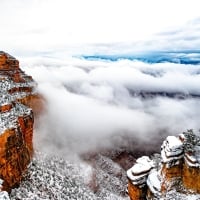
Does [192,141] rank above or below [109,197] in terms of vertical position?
above

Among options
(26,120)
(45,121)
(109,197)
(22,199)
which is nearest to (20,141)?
(26,120)

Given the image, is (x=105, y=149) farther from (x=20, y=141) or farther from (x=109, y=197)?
(x=20, y=141)

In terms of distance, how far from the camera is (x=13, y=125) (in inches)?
2970

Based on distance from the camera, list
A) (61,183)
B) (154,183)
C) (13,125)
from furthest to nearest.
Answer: (61,183), (13,125), (154,183)

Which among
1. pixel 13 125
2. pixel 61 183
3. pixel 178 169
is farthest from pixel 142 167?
pixel 13 125

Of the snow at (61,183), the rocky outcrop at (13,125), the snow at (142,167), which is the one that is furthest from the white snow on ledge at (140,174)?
the rocky outcrop at (13,125)

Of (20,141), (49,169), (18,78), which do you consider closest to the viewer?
(20,141)

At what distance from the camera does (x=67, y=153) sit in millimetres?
123250

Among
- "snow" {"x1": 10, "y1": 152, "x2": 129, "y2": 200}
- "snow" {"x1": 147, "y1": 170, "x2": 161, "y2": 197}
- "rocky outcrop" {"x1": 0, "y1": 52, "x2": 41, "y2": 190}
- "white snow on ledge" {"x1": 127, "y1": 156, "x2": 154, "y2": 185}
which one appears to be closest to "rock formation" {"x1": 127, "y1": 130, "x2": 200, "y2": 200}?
"snow" {"x1": 147, "y1": 170, "x2": 161, "y2": 197}

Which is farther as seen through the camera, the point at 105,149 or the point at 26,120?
the point at 105,149

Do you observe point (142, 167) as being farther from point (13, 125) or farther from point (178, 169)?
point (13, 125)

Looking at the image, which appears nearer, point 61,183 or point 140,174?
point 140,174

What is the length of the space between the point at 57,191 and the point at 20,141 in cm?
1385

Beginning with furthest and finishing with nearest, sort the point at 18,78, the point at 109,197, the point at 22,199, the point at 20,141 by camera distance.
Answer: the point at 18,78 < the point at 109,197 < the point at 20,141 < the point at 22,199
